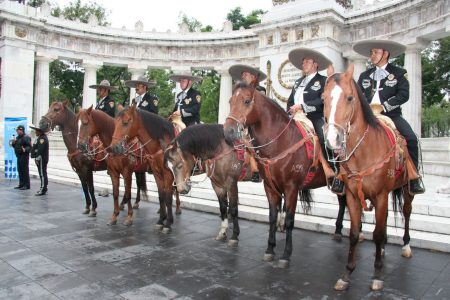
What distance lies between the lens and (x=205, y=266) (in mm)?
6156

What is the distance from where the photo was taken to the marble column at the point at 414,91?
2103 cm

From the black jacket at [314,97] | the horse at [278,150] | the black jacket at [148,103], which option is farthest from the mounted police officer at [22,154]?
the black jacket at [314,97]

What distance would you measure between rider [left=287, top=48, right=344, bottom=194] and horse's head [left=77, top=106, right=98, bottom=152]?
205 inches

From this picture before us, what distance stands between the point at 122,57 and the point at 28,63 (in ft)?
25.0

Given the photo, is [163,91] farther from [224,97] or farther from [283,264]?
[283,264]

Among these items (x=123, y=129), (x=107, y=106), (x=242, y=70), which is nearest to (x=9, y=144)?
(x=107, y=106)

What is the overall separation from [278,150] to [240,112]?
98 cm

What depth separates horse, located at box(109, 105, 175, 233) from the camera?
8336 mm

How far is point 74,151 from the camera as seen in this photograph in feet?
35.3

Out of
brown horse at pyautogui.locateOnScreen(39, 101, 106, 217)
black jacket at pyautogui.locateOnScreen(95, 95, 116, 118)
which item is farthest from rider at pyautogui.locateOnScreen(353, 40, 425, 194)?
black jacket at pyautogui.locateOnScreen(95, 95, 116, 118)

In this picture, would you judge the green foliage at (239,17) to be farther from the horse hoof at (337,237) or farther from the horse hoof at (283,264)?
the horse hoof at (283,264)

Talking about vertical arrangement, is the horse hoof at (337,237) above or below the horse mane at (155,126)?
below

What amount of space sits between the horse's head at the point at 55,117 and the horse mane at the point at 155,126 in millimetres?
A: 3710

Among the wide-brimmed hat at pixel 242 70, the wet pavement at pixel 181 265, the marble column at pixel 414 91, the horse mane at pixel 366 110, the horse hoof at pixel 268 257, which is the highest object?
the marble column at pixel 414 91
